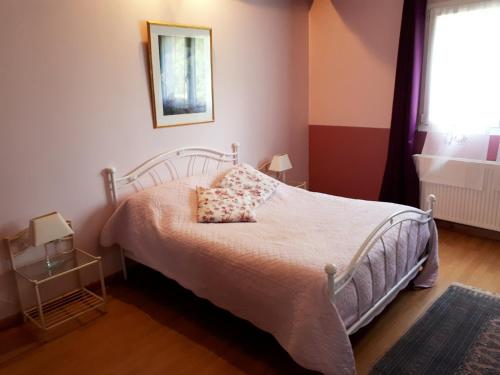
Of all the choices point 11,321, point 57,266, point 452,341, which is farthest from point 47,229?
point 452,341

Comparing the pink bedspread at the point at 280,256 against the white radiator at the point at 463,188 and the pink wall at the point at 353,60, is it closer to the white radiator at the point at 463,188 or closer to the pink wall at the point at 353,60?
the white radiator at the point at 463,188

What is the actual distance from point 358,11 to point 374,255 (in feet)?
9.55

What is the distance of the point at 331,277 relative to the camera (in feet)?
5.87

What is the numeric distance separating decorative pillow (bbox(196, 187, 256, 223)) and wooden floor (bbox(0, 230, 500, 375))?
1.99 ft

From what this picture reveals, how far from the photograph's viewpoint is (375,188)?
4293mm

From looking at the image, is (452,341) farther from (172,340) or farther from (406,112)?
(406,112)

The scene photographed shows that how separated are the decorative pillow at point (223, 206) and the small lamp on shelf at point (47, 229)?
2.90ft

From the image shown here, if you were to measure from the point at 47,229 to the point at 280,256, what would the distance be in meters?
1.42

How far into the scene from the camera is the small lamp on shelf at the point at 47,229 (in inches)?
92.3

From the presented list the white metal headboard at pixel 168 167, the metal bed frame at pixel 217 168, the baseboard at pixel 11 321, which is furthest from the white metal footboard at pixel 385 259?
the baseboard at pixel 11 321

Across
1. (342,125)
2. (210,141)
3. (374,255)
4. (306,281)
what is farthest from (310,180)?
(306,281)

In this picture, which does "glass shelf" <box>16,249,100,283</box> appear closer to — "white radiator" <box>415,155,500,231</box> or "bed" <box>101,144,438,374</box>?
"bed" <box>101,144,438,374</box>

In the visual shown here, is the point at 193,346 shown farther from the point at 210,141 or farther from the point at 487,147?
the point at 487,147

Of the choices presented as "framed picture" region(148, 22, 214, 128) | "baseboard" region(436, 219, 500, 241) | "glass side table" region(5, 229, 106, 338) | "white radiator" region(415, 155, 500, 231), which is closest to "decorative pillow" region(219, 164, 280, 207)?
"framed picture" region(148, 22, 214, 128)
